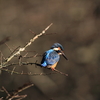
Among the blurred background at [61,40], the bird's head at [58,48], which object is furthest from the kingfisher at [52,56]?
the blurred background at [61,40]

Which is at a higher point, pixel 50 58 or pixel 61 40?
pixel 61 40

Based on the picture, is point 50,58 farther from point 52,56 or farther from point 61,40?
point 61,40

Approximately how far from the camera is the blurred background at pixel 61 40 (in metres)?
8.23

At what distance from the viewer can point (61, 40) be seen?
9.90 meters

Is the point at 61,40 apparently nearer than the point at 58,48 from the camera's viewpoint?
No

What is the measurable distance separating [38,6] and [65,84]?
299 centimetres

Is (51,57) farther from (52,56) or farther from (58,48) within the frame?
(58,48)

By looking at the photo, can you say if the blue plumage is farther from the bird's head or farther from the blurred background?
the blurred background

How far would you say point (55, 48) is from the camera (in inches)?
147

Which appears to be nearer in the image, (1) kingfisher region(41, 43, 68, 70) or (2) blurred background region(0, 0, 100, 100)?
(1) kingfisher region(41, 43, 68, 70)

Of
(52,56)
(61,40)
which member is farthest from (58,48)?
(61,40)

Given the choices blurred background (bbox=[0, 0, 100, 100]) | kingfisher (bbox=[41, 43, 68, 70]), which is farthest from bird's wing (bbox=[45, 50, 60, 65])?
blurred background (bbox=[0, 0, 100, 100])

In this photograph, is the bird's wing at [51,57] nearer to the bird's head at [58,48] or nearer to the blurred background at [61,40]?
the bird's head at [58,48]

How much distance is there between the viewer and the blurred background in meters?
8.23
